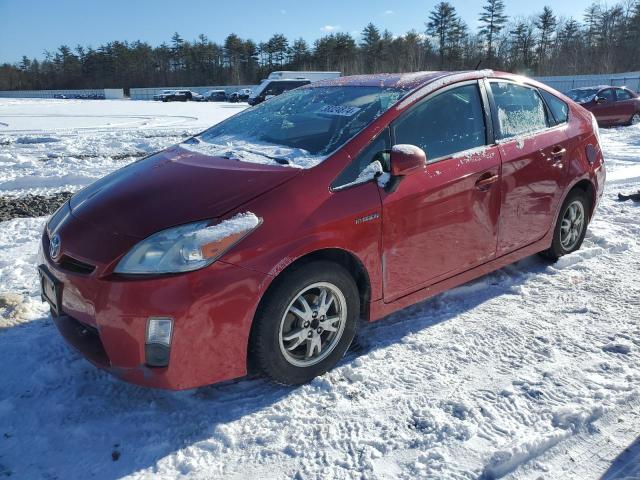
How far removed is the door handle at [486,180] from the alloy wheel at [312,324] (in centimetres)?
125

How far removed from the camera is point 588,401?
252 cm

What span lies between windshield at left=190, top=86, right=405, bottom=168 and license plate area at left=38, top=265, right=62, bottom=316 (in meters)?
1.19

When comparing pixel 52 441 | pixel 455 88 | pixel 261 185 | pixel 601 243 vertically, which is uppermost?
pixel 455 88

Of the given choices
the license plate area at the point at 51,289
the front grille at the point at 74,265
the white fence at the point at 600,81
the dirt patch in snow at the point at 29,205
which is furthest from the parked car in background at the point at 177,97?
the front grille at the point at 74,265

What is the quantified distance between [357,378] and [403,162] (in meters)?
1.20

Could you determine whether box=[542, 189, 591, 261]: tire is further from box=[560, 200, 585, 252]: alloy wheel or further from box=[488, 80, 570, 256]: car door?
box=[488, 80, 570, 256]: car door

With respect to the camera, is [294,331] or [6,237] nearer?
[294,331]

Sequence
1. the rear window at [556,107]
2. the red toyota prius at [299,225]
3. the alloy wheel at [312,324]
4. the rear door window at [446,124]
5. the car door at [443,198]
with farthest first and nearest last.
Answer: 1. the rear window at [556,107]
2. the rear door window at [446,124]
3. the car door at [443,198]
4. the alloy wheel at [312,324]
5. the red toyota prius at [299,225]

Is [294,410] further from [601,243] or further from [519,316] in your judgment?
[601,243]

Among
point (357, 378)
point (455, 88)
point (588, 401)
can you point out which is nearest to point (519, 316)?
point (588, 401)

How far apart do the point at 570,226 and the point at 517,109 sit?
1.21 meters

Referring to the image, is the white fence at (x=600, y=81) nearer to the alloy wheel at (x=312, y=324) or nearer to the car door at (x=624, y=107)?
the car door at (x=624, y=107)

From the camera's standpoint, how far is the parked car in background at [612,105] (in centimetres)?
1589

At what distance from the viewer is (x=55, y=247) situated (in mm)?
2699
